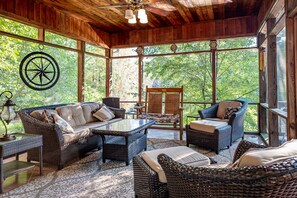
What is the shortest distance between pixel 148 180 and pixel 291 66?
7.62ft

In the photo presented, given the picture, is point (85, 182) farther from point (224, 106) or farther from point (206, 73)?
point (206, 73)

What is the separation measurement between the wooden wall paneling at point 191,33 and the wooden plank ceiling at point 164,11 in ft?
0.52

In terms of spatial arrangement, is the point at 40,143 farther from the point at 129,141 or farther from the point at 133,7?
the point at 133,7

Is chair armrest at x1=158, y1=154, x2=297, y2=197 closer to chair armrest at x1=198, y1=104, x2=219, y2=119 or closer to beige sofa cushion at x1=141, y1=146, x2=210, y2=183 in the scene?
beige sofa cushion at x1=141, y1=146, x2=210, y2=183

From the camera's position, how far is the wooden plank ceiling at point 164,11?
434 cm

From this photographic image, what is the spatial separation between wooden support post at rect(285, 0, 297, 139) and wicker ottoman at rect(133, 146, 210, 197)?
145 cm

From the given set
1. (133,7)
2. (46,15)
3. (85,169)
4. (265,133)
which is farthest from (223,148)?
(46,15)

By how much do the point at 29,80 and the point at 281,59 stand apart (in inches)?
185

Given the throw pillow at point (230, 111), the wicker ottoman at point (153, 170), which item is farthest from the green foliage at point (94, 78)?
the wicker ottoman at point (153, 170)

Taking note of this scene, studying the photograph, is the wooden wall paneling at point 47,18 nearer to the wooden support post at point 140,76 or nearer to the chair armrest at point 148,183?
the wooden support post at point 140,76

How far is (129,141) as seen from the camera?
3.37m

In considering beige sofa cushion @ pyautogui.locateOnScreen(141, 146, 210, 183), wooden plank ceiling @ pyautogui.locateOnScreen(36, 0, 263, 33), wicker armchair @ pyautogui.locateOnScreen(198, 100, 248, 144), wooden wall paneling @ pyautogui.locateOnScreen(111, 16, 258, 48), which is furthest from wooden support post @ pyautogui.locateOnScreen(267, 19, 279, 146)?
beige sofa cushion @ pyautogui.locateOnScreen(141, 146, 210, 183)

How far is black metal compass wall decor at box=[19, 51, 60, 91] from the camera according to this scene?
4160 millimetres

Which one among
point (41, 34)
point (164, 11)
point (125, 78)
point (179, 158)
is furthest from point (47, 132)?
point (125, 78)
